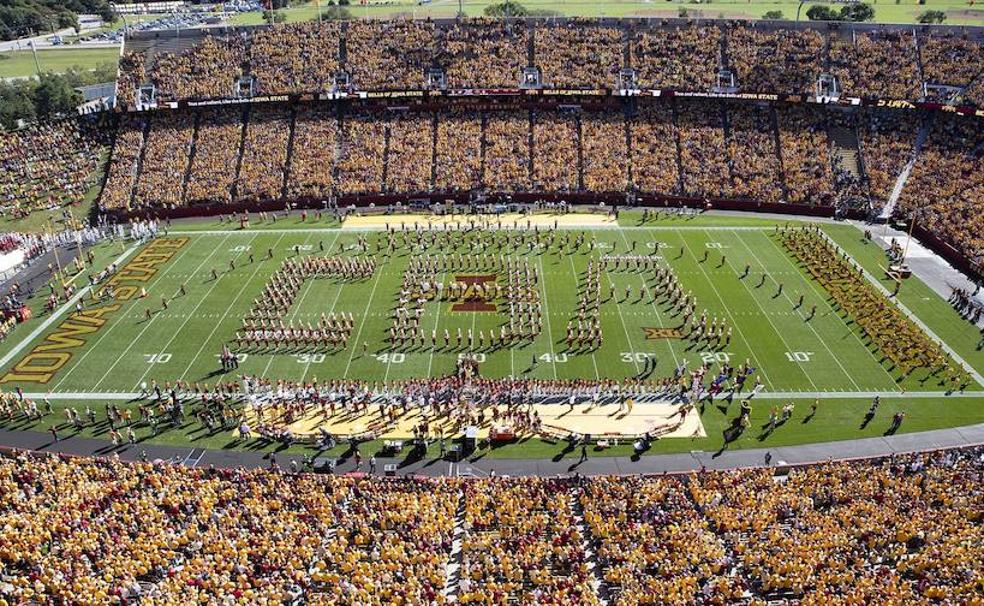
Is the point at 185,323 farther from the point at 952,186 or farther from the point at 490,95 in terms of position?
the point at 952,186

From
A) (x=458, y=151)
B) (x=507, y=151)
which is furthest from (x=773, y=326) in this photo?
(x=458, y=151)

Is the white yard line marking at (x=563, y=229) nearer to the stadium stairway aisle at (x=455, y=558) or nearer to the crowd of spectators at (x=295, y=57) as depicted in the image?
the crowd of spectators at (x=295, y=57)

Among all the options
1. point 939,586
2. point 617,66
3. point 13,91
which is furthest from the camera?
point 13,91

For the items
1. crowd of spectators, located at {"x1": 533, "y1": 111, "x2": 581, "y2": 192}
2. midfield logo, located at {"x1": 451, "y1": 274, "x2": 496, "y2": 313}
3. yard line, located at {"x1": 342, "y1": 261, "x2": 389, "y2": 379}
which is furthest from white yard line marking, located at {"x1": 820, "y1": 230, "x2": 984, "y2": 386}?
yard line, located at {"x1": 342, "y1": 261, "x2": 389, "y2": 379}

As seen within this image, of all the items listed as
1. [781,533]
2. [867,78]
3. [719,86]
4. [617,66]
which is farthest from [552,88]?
[781,533]

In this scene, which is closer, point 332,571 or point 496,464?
point 332,571

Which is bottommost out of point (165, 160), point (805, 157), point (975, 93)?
point (805, 157)

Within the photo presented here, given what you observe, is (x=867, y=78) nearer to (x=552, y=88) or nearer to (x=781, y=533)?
(x=552, y=88)
